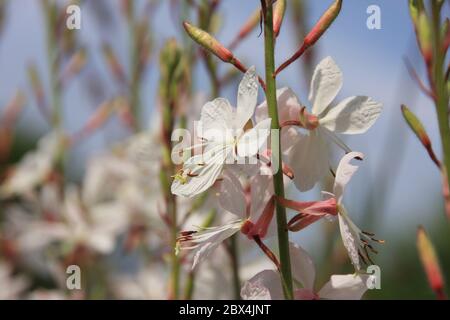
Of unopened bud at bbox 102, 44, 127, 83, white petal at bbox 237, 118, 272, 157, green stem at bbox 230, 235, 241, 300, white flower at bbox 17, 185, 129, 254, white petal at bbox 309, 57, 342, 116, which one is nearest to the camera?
white petal at bbox 237, 118, 272, 157

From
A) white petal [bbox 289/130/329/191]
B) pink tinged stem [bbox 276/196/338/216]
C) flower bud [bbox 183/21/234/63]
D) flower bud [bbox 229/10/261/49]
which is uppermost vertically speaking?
flower bud [bbox 229/10/261/49]

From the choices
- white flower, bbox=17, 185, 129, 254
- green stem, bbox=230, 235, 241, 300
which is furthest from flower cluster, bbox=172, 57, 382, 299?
white flower, bbox=17, 185, 129, 254

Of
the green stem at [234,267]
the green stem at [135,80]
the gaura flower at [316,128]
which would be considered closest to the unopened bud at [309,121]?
the gaura flower at [316,128]

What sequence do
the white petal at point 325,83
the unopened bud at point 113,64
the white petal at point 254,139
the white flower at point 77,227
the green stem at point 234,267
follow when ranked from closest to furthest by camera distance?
the white petal at point 254,139, the white petal at point 325,83, the green stem at point 234,267, the white flower at point 77,227, the unopened bud at point 113,64

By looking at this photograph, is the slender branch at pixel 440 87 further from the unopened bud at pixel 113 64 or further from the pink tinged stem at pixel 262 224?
the unopened bud at pixel 113 64

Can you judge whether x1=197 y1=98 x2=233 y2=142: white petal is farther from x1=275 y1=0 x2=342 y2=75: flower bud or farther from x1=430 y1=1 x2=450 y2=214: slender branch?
x1=430 y1=1 x2=450 y2=214: slender branch

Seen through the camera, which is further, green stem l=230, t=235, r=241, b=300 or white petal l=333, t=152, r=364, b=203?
green stem l=230, t=235, r=241, b=300

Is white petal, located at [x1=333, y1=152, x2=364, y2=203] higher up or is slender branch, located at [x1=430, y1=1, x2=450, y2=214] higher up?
slender branch, located at [x1=430, y1=1, x2=450, y2=214]
